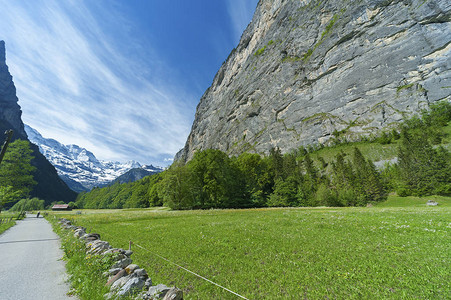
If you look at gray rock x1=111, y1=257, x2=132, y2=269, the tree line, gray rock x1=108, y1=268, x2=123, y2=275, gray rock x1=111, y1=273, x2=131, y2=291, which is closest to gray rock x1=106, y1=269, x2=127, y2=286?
gray rock x1=111, y1=273, x2=131, y2=291

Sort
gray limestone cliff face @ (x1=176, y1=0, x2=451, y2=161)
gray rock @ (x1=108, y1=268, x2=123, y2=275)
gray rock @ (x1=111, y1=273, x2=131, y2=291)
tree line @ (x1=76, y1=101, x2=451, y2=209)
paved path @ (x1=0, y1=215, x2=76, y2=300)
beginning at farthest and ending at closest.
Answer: gray limestone cliff face @ (x1=176, y1=0, x2=451, y2=161)
tree line @ (x1=76, y1=101, x2=451, y2=209)
gray rock @ (x1=108, y1=268, x2=123, y2=275)
paved path @ (x1=0, y1=215, x2=76, y2=300)
gray rock @ (x1=111, y1=273, x2=131, y2=291)

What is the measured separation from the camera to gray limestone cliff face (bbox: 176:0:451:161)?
87000 mm

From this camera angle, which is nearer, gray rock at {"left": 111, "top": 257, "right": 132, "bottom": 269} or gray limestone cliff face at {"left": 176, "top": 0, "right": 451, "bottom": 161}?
gray rock at {"left": 111, "top": 257, "right": 132, "bottom": 269}

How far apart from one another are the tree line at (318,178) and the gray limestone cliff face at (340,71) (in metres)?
15.9

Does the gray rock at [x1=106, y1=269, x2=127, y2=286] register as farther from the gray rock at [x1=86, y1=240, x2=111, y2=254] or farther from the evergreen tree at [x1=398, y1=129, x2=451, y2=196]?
the evergreen tree at [x1=398, y1=129, x2=451, y2=196]

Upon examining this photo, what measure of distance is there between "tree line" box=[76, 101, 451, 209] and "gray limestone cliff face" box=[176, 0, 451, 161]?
15.9 m

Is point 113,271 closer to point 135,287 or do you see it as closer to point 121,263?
point 121,263

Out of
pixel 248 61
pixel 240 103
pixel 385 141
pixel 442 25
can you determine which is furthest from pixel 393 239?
pixel 248 61

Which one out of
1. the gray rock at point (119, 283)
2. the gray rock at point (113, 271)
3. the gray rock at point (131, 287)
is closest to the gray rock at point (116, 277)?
the gray rock at point (119, 283)

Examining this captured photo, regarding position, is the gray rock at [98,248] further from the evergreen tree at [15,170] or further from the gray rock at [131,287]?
the evergreen tree at [15,170]

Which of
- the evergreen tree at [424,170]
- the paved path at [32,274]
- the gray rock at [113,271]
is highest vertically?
the evergreen tree at [424,170]

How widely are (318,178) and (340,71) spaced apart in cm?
7484

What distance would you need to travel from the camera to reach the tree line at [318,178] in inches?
2211

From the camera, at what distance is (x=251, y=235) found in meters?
14.5
